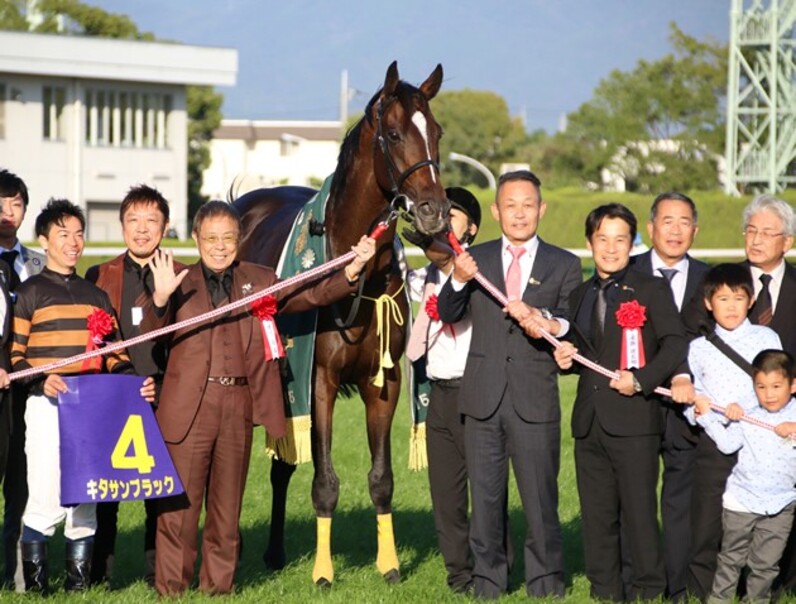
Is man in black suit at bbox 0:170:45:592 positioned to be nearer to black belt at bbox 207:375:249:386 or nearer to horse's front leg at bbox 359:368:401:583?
black belt at bbox 207:375:249:386

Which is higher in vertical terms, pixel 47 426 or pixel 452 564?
pixel 47 426

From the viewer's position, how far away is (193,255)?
2570cm

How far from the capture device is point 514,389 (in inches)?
240

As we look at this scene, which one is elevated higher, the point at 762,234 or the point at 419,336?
the point at 762,234

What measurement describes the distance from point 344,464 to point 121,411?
15.1ft

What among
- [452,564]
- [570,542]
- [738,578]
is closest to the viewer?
[738,578]

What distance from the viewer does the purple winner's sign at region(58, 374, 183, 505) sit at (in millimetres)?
5930

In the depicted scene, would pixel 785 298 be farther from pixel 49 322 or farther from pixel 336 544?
pixel 49 322

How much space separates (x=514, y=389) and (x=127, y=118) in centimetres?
4687

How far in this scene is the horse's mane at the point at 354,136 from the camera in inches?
254

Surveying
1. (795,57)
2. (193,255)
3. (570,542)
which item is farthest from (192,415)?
(795,57)

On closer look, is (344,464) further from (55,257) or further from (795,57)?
(795,57)

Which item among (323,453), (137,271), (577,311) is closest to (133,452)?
(137,271)

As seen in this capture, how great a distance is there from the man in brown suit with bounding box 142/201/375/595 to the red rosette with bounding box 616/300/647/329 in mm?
1294
